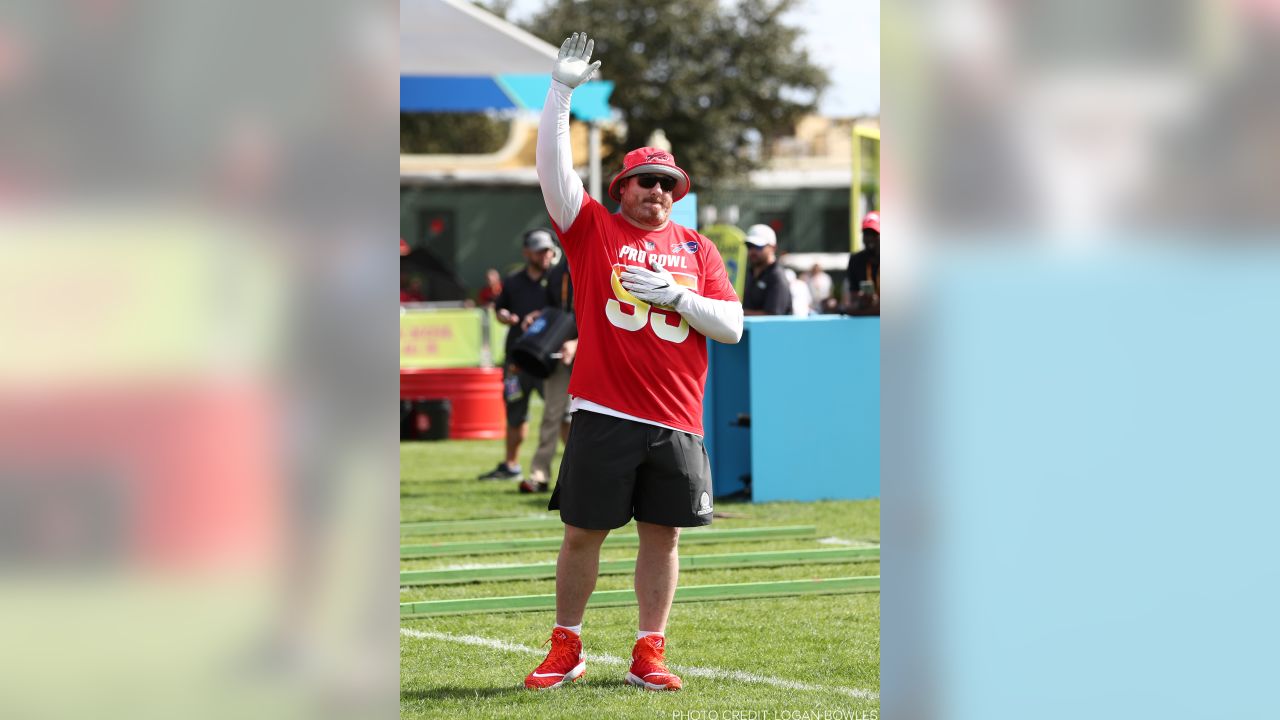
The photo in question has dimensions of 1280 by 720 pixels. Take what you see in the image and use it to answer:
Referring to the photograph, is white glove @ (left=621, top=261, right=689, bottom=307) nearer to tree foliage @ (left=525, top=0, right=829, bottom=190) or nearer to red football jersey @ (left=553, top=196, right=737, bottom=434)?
red football jersey @ (left=553, top=196, right=737, bottom=434)

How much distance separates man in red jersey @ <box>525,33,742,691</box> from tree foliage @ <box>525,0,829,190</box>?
39615mm

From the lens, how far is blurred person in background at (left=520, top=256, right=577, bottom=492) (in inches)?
449

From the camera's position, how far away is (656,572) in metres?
5.56

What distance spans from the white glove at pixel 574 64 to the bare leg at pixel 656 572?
5.47ft

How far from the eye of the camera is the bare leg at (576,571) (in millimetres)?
5512

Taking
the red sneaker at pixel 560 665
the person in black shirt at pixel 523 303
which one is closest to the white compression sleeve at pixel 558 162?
the red sneaker at pixel 560 665

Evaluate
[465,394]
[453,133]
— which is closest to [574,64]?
[465,394]

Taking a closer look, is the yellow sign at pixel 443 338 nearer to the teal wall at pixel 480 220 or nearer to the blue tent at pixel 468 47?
the blue tent at pixel 468 47

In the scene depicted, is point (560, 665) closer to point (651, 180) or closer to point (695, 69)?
point (651, 180)
